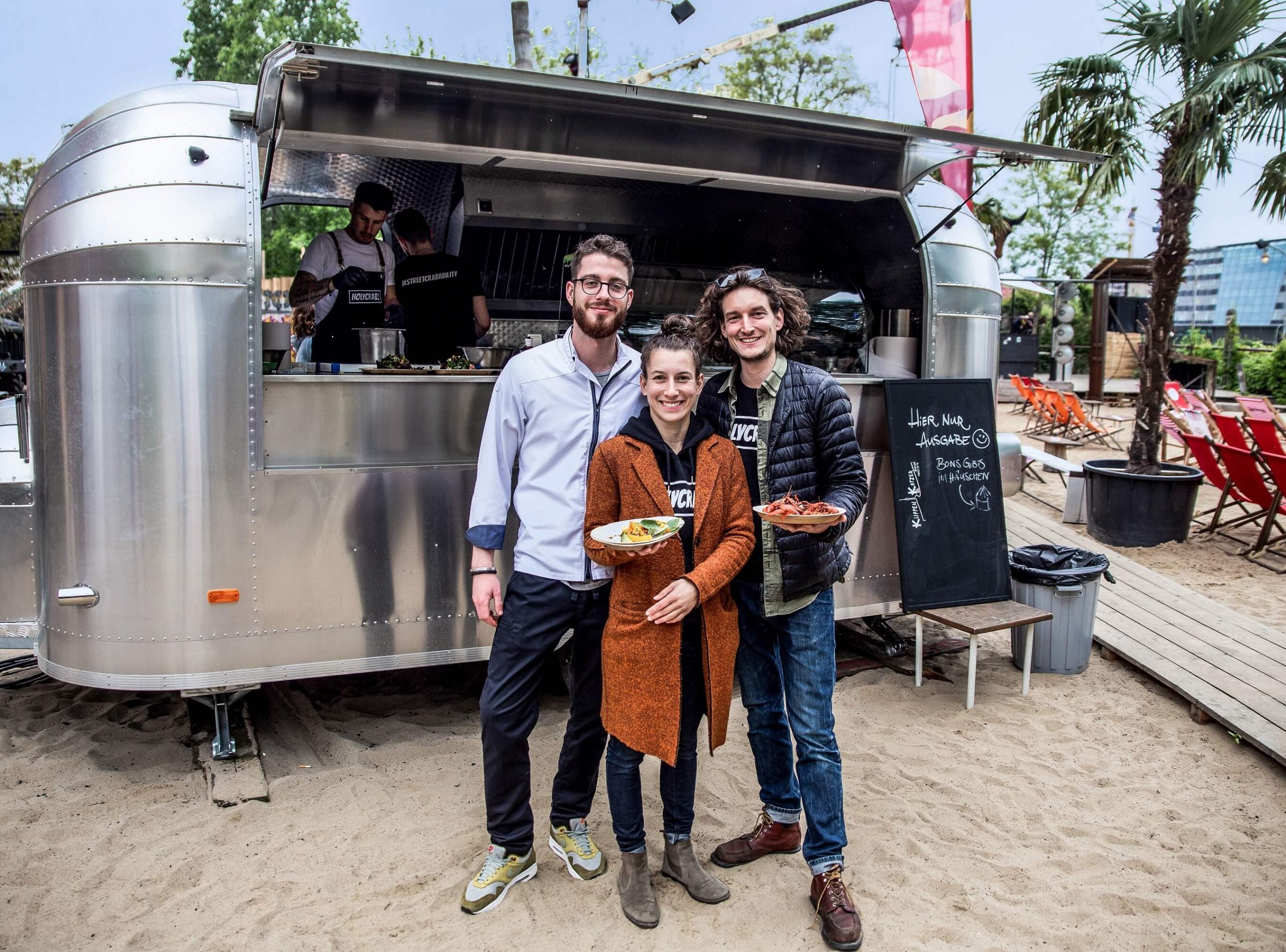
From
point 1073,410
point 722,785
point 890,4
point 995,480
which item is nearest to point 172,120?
point 722,785

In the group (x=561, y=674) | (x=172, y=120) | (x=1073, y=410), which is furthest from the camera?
(x=1073, y=410)

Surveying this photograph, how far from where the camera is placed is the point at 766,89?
73.9 ft

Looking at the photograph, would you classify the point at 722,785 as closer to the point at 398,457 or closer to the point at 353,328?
the point at 398,457

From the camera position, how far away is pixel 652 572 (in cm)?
261

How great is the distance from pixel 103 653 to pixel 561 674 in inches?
74.8

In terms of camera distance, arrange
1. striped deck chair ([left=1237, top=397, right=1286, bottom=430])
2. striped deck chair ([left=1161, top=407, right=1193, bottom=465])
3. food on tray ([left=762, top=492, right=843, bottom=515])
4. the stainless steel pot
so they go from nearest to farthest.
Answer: food on tray ([left=762, top=492, right=843, bottom=515]) < the stainless steel pot < striped deck chair ([left=1237, top=397, right=1286, bottom=430]) < striped deck chair ([left=1161, top=407, right=1193, bottom=465])

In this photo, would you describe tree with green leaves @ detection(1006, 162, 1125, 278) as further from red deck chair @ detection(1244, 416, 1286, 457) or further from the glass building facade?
red deck chair @ detection(1244, 416, 1286, 457)

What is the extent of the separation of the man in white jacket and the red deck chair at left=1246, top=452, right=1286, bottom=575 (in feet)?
19.8

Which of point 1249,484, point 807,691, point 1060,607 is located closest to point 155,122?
point 807,691

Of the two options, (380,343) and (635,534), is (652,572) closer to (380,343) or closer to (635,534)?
(635,534)

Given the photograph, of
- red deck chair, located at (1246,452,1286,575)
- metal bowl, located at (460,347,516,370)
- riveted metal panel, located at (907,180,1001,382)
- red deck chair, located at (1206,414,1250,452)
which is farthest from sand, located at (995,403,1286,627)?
metal bowl, located at (460,347,516,370)

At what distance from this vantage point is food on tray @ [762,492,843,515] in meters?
2.54

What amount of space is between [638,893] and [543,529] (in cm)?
109

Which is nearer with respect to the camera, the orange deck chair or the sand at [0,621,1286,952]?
the sand at [0,621,1286,952]
